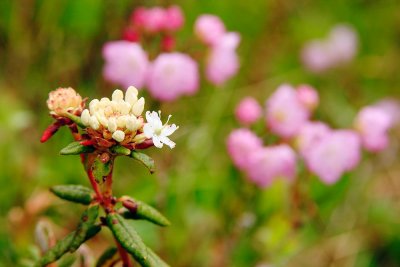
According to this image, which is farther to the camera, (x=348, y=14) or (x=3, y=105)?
(x=348, y=14)

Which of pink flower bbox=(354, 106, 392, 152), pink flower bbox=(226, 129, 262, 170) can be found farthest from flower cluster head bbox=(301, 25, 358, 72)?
pink flower bbox=(226, 129, 262, 170)

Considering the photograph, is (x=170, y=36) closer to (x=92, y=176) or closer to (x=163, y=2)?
(x=163, y=2)

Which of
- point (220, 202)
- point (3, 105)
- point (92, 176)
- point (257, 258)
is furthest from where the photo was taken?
point (3, 105)

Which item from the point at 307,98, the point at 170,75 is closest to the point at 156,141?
the point at 170,75

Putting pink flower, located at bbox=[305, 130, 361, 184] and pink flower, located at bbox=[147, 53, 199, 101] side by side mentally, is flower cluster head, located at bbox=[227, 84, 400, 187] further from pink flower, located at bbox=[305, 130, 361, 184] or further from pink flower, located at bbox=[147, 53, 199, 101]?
pink flower, located at bbox=[147, 53, 199, 101]

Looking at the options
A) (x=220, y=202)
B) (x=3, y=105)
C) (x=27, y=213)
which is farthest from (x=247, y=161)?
(x=3, y=105)

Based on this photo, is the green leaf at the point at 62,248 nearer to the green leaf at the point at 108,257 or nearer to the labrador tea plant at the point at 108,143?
the labrador tea plant at the point at 108,143
